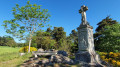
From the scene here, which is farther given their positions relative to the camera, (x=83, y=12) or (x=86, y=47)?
(x=83, y=12)

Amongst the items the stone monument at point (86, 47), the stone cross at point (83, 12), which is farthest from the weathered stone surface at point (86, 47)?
the stone cross at point (83, 12)

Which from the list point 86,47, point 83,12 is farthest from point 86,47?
point 83,12

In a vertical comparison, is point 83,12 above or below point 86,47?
above

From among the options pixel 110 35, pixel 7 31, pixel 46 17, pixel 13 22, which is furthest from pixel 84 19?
pixel 7 31

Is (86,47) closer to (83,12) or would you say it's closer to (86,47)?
(86,47)

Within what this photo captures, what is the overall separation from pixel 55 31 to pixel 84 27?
88.9ft

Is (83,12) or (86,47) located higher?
(83,12)

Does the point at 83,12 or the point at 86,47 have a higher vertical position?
the point at 83,12

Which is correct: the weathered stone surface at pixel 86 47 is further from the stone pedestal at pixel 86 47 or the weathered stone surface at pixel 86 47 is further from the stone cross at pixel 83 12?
the stone cross at pixel 83 12

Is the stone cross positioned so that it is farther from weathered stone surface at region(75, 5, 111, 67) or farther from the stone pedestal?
the stone pedestal

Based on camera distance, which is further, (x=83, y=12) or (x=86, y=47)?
(x=83, y=12)

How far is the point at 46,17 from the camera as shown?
46.4 feet

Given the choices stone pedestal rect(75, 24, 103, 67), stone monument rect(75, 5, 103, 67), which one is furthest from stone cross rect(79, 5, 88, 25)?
stone pedestal rect(75, 24, 103, 67)

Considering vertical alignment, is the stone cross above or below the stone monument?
above
